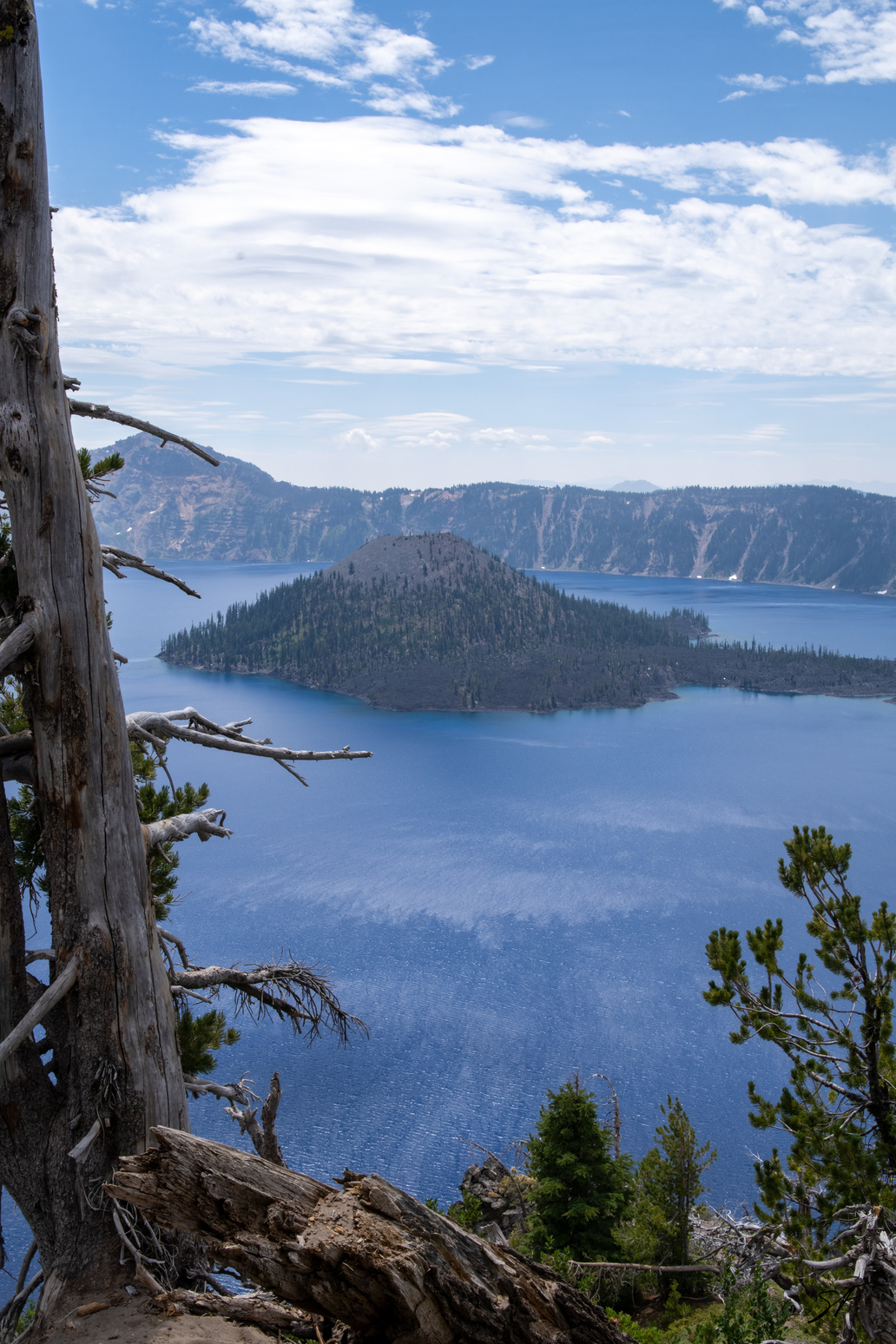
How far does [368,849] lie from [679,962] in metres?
29.0

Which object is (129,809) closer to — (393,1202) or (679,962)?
(393,1202)

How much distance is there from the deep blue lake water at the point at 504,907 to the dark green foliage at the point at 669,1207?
9680mm

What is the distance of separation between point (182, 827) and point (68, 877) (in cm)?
133

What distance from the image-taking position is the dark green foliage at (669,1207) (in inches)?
944

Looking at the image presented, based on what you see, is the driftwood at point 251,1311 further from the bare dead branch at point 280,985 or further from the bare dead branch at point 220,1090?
the bare dead branch at point 280,985

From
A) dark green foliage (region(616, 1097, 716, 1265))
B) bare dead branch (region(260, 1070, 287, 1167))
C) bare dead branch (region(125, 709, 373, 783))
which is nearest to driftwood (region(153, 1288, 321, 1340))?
bare dead branch (region(260, 1070, 287, 1167))

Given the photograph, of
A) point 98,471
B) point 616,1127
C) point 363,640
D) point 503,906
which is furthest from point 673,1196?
point 363,640

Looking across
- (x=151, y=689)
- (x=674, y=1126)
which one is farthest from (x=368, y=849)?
(x=151, y=689)

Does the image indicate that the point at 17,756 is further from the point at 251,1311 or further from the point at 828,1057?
the point at 828,1057

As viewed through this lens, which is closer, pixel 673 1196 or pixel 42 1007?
pixel 42 1007

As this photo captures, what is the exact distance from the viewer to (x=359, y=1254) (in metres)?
4.48

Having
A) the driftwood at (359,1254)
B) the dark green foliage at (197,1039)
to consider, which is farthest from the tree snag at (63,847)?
the dark green foliage at (197,1039)

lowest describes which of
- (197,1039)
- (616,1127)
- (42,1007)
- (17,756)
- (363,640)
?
(616,1127)

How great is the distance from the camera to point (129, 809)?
6.02 m
